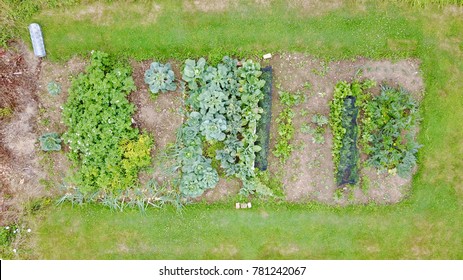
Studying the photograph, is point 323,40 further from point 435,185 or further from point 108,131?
point 108,131

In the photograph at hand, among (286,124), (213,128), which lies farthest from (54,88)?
(286,124)

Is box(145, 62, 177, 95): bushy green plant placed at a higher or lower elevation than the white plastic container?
lower

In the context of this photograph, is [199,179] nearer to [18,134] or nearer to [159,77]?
[159,77]

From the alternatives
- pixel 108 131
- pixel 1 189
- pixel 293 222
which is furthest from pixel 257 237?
pixel 1 189

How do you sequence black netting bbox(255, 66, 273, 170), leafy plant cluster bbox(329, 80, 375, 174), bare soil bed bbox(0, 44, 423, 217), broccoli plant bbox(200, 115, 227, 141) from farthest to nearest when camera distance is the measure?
bare soil bed bbox(0, 44, 423, 217) < black netting bbox(255, 66, 273, 170) < leafy plant cluster bbox(329, 80, 375, 174) < broccoli plant bbox(200, 115, 227, 141)

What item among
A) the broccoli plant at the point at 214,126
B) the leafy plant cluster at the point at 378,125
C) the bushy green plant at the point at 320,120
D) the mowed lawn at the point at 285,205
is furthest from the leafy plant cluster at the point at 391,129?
the broccoli plant at the point at 214,126

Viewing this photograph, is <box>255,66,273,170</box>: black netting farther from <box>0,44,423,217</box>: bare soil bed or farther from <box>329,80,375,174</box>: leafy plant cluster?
<box>329,80,375,174</box>: leafy plant cluster

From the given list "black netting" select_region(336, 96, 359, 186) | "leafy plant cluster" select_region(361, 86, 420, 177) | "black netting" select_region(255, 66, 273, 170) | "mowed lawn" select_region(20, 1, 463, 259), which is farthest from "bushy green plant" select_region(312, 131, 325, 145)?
"mowed lawn" select_region(20, 1, 463, 259)

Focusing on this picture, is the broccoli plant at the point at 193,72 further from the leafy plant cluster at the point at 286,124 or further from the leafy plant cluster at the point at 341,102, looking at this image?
the leafy plant cluster at the point at 341,102
